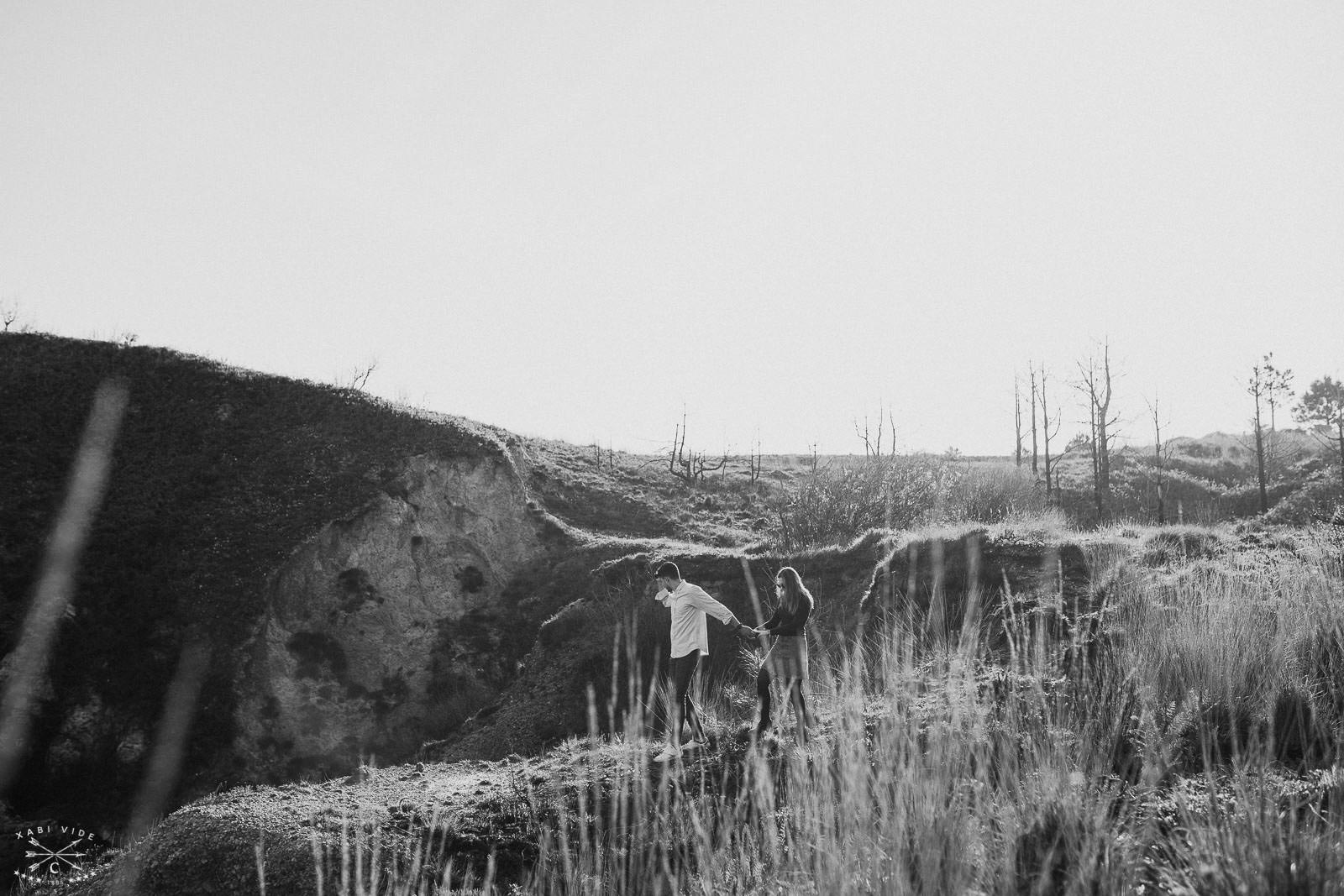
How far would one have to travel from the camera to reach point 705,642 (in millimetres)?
9883

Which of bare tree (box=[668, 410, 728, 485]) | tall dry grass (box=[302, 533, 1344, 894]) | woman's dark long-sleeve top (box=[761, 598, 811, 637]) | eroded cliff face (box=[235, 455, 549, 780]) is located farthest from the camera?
bare tree (box=[668, 410, 728, 485])

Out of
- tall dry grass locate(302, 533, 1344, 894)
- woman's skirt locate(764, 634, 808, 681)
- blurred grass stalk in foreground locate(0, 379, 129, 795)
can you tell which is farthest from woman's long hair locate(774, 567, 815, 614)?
blurred grass stalk in foreground locate(0, 379, 129, 795)

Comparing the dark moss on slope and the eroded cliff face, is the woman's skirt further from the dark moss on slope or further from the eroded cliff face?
the dark moss on slope

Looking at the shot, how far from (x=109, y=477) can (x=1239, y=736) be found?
26295 mm

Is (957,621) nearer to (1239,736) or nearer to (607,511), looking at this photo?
(1239,736)

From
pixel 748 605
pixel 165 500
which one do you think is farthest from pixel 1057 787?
pixel 165 500

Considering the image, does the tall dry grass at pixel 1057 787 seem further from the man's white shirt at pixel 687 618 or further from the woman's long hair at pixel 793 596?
the man's white shirt at pixel 687 618

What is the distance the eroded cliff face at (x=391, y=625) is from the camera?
20.7m

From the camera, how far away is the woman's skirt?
895 centimetres

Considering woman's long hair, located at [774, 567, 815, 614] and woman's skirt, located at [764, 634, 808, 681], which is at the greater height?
woman's long hair, located at [774, 567, 815, 614]

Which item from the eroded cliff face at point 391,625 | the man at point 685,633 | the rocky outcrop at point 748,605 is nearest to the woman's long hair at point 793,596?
the man at point 685,633

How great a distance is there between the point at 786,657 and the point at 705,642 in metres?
1.18

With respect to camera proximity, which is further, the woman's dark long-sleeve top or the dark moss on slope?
the dark moss on slope

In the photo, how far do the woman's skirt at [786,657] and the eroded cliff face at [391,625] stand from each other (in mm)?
13732
